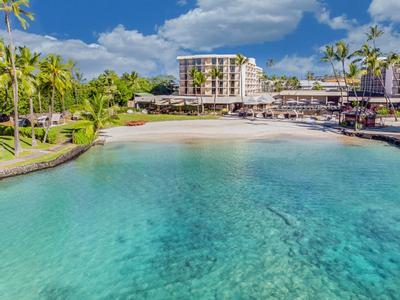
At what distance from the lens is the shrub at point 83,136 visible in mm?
42562

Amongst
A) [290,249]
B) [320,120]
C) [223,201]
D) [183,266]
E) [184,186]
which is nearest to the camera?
[183,266]

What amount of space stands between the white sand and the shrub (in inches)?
205

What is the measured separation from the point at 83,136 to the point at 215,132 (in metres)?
20.6

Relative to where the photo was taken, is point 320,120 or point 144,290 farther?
point 320,120

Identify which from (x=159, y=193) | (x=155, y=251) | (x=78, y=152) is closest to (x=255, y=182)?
(x=159, y=193)

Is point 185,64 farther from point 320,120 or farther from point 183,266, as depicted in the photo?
point 183,266

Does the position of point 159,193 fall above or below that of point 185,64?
below

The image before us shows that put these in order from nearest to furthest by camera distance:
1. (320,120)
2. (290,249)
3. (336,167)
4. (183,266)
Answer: (183,266) → (290,249) → (336,167) → (320,120)

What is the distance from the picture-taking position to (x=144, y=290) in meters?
12.9

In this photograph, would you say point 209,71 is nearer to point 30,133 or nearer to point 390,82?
point 390,82

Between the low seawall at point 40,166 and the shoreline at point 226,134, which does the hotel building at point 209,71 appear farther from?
the low seawall at point 40,166

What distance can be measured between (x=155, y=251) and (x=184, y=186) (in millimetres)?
10650

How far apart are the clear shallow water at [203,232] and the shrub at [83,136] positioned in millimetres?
10484

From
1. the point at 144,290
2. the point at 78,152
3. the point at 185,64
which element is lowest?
the point at 144,290
